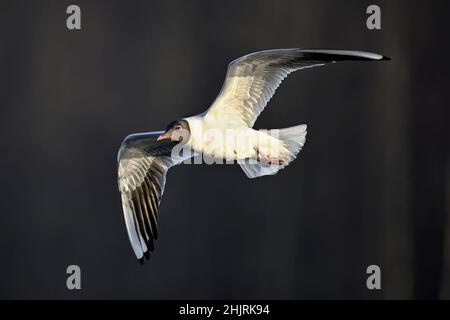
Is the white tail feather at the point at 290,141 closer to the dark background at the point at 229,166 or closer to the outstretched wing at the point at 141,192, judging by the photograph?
the outstretched wing at the point at 141,192

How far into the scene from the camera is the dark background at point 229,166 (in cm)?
435

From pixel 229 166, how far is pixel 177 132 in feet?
5.94

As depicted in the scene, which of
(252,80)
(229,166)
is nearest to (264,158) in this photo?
(252,80)

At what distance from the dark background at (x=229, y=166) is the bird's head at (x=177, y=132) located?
1643 mm

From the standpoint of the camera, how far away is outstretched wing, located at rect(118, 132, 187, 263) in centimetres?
299

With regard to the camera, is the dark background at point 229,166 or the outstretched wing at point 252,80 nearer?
the outstretched wing at point 252,80

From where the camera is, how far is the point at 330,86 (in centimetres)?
445

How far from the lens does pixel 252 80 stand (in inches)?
108

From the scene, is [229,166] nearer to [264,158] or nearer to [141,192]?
[141,192]

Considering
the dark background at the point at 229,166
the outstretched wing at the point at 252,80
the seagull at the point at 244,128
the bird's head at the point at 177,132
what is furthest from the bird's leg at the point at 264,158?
the dark background at the point at 229,166
